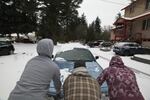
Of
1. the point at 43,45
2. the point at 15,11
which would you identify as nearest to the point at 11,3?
the point at 15,11

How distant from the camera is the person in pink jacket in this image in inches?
159

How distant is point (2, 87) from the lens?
8.62 metres

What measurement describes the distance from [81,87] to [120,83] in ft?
3.21

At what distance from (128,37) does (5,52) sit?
21905mm

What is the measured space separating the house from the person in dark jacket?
29.1 m

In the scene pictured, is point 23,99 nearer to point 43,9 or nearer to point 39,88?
point 39,88

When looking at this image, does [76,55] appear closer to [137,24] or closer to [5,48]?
[5,48]

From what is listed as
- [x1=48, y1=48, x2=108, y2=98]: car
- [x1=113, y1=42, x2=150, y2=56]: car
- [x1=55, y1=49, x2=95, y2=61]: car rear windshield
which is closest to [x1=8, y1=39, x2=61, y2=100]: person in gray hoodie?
[x1=48, y1=48, x2=108, y2=98]: car

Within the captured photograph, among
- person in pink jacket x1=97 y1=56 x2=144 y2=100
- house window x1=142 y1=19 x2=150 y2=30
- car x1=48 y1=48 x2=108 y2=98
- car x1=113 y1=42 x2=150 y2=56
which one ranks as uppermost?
house window x1=142 y1=19 x2=150 y2=30

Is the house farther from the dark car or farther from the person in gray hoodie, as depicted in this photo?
the person in gray hoodie

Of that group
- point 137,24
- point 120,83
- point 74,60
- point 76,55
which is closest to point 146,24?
point 137,24

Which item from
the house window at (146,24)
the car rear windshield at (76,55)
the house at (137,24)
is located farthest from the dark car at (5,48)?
the house window at (146,24)

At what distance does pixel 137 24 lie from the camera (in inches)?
1480

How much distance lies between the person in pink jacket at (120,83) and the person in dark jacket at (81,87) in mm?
683
